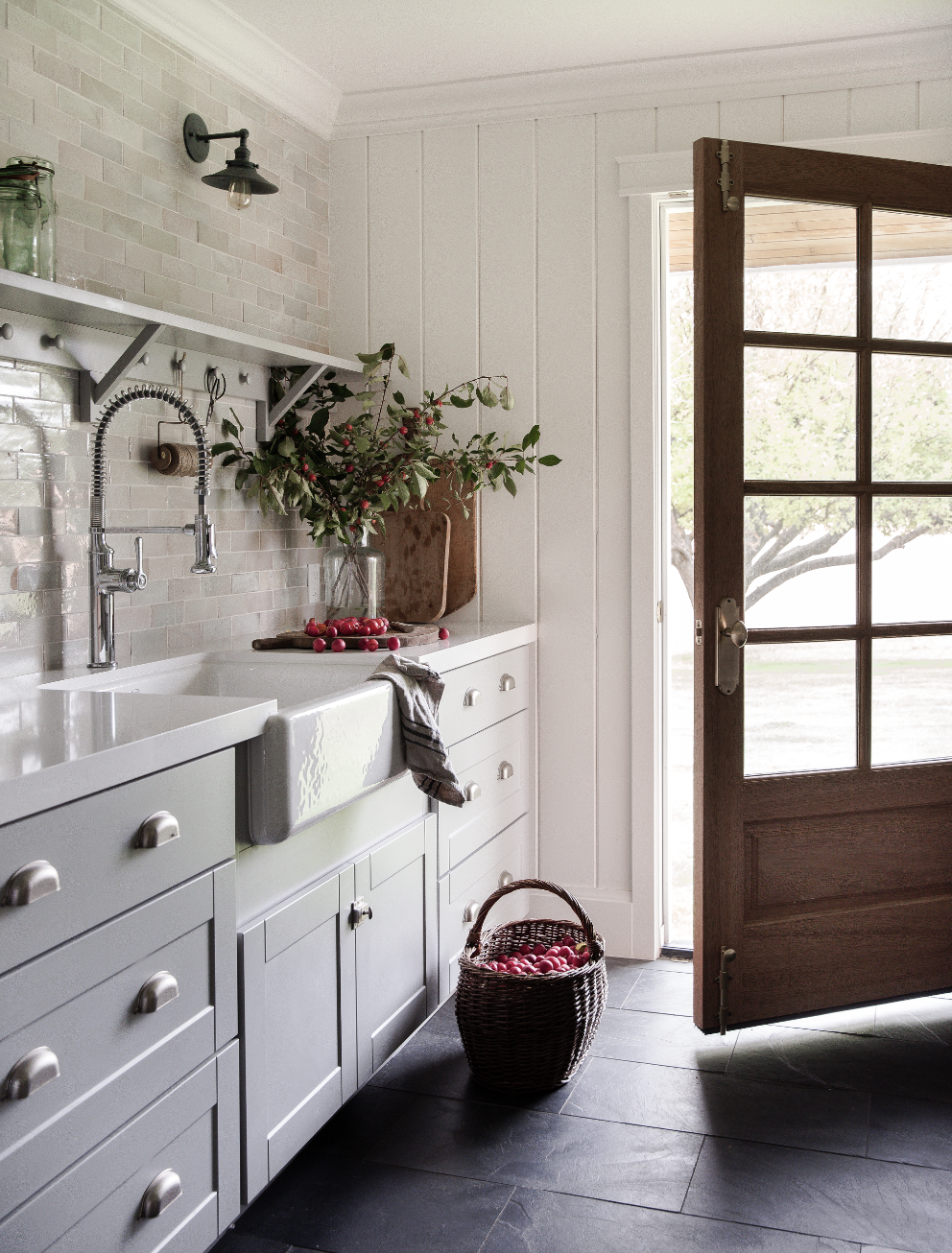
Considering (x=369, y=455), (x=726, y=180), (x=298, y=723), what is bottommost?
(x=298, y=723)

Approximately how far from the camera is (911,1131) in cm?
222

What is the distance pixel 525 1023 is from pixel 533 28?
242 cm

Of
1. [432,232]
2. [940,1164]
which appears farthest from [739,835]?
[432,232]

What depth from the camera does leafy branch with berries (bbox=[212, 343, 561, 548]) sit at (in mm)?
2926

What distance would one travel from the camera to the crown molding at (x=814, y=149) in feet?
9.68

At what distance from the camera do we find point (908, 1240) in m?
1.87

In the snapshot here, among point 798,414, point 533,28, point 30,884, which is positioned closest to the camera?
point 30,884

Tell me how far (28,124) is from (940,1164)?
2.67 m

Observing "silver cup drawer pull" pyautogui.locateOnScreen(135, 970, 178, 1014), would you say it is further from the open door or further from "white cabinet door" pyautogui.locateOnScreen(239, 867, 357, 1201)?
the open door

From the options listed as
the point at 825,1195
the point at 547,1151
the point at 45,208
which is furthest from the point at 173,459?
the point at 825,1195

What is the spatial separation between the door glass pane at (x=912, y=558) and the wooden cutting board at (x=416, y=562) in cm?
122

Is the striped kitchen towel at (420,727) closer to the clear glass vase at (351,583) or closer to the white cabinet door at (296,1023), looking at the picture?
the white cabinet door at (296,1023)

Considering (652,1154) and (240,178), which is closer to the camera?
(652,1154)

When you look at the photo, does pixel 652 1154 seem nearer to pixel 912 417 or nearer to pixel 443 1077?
pixel 443 1077
